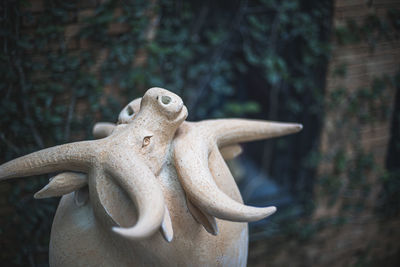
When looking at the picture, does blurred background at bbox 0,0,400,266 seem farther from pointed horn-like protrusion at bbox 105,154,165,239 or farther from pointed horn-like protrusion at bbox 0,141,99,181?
pointed horn-like protrusion at bbox 105,154,165,239

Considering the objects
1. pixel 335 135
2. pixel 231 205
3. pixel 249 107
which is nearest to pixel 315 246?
pixel 335 135

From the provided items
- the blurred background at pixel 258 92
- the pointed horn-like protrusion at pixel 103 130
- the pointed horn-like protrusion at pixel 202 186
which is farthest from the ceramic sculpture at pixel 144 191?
the blurred background at pixel 258 92

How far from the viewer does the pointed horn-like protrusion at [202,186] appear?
0.99 metres

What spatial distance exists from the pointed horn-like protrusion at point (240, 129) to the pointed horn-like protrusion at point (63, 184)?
46 cm

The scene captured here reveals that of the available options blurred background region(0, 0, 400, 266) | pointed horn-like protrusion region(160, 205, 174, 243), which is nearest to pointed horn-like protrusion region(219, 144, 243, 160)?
pointed horn-like protrusion region(160, 205, 174, 243)

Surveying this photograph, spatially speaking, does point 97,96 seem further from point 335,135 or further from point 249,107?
point 335,135

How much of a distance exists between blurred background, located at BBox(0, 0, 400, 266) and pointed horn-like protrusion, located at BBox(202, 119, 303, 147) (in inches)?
39.7

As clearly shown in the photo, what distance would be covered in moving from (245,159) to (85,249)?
2320mm

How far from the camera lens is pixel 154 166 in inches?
44.0

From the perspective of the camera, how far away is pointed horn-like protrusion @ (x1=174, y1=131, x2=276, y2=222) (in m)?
0.99

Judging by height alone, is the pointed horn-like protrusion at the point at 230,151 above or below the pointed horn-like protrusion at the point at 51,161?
below

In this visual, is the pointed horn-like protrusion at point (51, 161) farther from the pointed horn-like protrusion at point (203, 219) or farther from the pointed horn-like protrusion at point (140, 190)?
the pointed horn-like protrusion at point (203, 219)

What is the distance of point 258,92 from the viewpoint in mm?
3000

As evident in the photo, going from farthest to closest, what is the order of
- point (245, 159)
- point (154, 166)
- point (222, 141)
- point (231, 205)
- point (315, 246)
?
point (245, 159)
point (315, 246)
point (222, 141)
point (154, 166)
point (231, 205)
